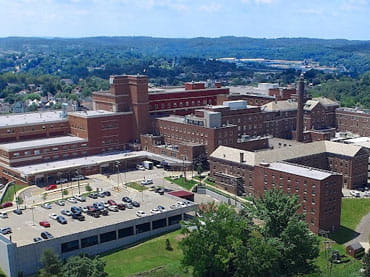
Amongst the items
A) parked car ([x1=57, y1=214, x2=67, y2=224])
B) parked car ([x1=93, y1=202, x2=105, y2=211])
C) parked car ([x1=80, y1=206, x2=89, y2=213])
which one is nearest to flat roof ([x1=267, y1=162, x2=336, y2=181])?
parked car ([x1=93, y1=202, x2=105, y2=211])

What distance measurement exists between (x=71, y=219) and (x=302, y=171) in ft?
105

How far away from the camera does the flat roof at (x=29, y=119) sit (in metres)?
102

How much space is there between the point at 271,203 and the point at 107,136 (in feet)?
179

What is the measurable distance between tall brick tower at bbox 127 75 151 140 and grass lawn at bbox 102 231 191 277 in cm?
4323

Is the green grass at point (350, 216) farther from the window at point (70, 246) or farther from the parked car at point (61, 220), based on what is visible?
the parked car at point (61, 220)

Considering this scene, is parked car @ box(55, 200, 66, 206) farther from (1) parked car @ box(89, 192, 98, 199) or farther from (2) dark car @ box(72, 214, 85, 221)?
(2) dark car @ box(72, 214, 85, 221)

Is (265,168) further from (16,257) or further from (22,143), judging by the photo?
(22,143)

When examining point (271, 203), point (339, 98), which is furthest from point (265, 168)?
point (339, 98)

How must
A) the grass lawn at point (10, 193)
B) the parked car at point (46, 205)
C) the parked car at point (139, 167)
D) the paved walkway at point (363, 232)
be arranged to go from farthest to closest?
the parked car at point (139, 167), the grass lawn at point (10, 193), the parked car at point (46, 205), the paved walkway at point (363, 232)

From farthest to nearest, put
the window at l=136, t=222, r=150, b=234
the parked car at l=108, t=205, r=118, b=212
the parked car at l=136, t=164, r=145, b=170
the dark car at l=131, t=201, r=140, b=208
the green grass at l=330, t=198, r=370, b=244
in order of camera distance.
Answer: the parked car at l=136, t=164, r=145, b=170, the dark car at l=131, t=201, r=140, b=208, the parked car at l=108, t=205, r=118, b=212, the green grass at l=330, t=198, r=370, b=244, the window at l=136, t=222, r=150, b=234

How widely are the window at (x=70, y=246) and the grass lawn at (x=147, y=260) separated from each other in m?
3.53

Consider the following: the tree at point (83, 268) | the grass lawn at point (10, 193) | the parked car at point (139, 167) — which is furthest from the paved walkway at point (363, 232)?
the grass lawn at point (10, 193)

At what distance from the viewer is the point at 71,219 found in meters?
66.6

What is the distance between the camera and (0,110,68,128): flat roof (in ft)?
336
